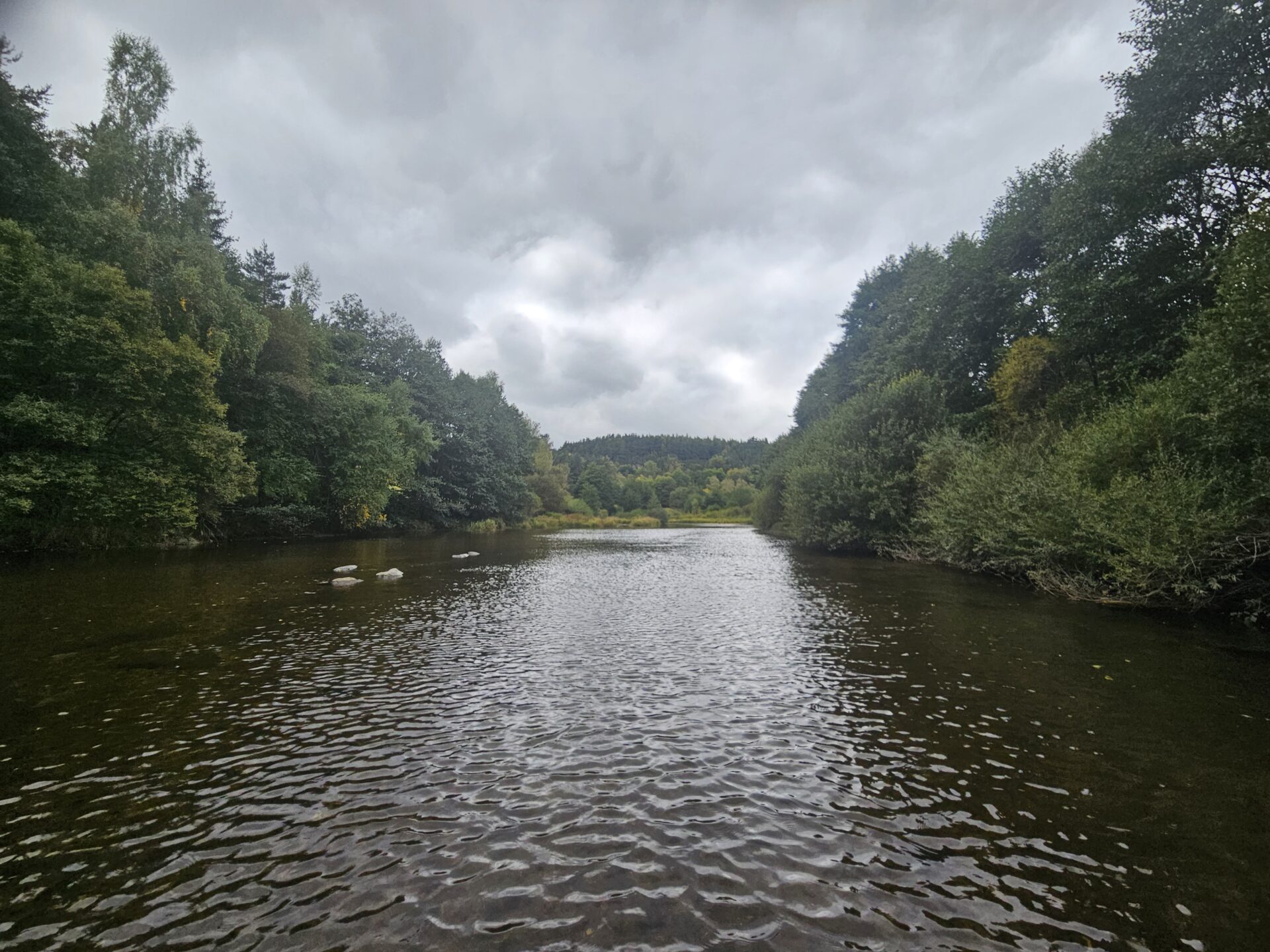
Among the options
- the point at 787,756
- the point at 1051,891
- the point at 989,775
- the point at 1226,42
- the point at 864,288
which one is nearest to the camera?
the point at 1051,891

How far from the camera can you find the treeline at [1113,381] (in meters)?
14.9

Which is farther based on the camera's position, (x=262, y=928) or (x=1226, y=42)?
(x=1226, y=42)

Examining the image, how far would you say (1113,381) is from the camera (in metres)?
26.0

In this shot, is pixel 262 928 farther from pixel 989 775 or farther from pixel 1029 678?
pixel 1029 678

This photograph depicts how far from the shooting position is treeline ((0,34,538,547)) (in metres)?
23.2

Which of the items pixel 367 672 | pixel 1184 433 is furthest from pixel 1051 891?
pixel 1184 433

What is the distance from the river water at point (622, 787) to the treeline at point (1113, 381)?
12.1 feet

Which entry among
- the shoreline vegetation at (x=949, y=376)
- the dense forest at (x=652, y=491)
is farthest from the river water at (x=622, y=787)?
the dense forest at (x=652, y=491)

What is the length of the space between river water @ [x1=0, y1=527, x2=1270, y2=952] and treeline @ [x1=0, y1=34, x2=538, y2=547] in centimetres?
1437

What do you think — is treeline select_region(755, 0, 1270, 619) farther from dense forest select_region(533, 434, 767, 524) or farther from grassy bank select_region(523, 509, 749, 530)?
dense forest select_region(533, 434, 767, 524)

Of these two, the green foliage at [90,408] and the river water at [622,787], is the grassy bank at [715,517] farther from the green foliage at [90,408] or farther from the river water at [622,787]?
the river water at [622,787]

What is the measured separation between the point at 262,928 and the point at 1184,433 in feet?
77.5

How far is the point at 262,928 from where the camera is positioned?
4176mm

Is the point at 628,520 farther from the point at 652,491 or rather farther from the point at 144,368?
the point at 144,368
